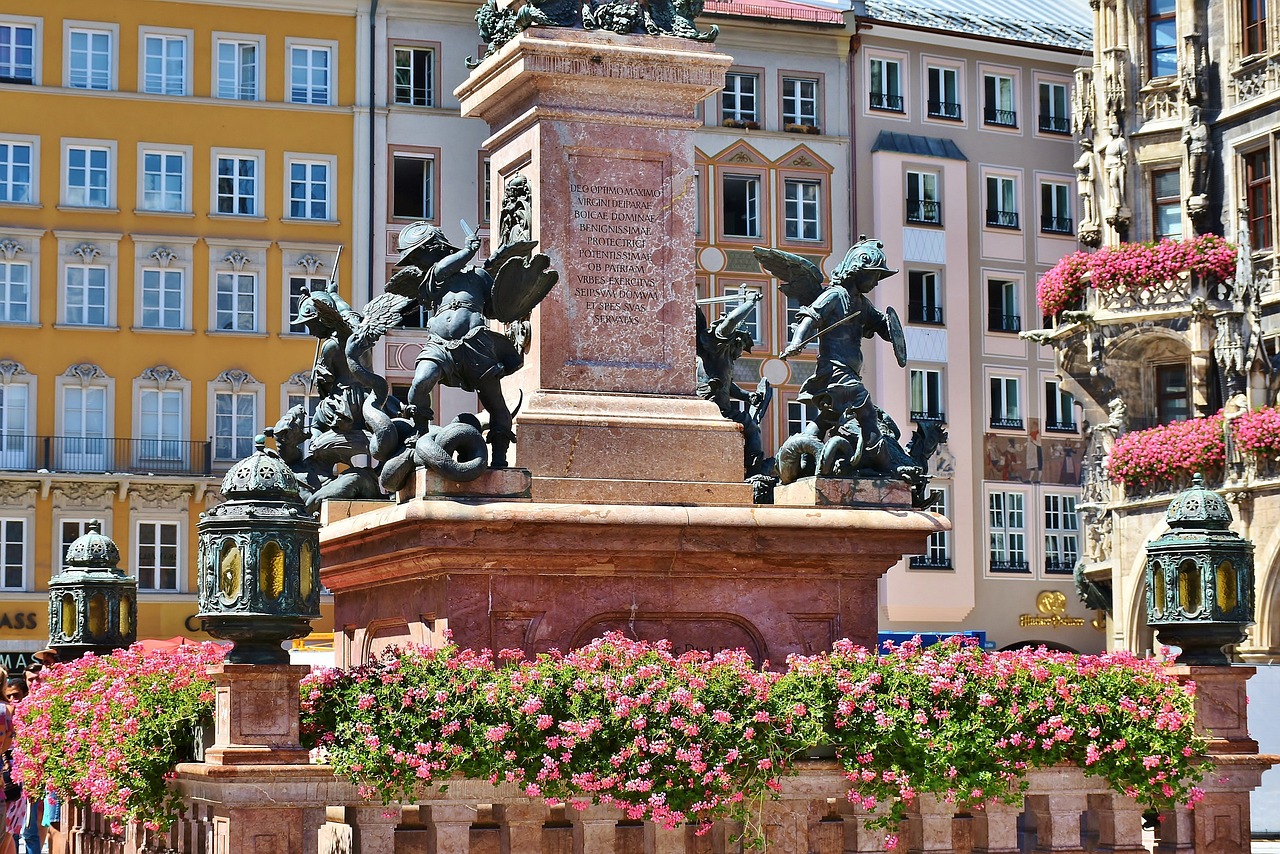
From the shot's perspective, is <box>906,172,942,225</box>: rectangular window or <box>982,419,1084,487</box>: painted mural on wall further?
<box>982,419,1084,487</box>: painted mural on wall

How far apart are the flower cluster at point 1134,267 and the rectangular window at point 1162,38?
11.1 ft

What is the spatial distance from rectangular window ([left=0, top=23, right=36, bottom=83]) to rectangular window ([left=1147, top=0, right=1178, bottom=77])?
22893mm

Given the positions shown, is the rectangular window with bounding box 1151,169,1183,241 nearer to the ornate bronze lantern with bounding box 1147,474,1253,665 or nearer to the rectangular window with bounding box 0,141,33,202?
the rectangular window with bounding box 0,141,33,202

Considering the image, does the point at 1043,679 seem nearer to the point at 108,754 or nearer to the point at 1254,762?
the point at 1254,762

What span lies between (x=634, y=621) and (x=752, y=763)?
2.45 meters

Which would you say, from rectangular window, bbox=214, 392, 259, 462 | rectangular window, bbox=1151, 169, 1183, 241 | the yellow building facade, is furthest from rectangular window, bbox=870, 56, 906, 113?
rectangular window, bbox=214, 392, 259, 462

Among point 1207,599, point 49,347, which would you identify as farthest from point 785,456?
point 49,347

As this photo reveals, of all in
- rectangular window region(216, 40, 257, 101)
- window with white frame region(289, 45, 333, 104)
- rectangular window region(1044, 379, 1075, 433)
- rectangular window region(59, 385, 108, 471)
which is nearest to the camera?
rectangular window region(59, 385, 108, 471)

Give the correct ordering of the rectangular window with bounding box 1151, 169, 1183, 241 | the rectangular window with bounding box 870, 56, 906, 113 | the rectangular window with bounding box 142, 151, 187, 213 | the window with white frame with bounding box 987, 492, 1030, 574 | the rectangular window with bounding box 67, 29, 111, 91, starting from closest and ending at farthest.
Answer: the rectangular window with bounding box 1151, 169, 1183, 241, the rectangular window with bounding box 67, 29, 111, 91, the rectangular window with bounding box 142, 151, 187, 213, the window with white frame with bounding box 987, 492, 1030, 574, the rectangular window with bounding box 870, 56, 906, 113

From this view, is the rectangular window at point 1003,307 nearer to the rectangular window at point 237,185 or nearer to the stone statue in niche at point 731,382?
the rectangular window at point 237,185

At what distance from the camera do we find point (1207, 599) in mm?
13078

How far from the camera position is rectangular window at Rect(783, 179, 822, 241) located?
54.5 meters

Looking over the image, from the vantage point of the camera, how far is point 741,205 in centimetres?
5416

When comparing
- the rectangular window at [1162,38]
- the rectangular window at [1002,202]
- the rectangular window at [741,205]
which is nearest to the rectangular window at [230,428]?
the rectangular window at [741,205]
